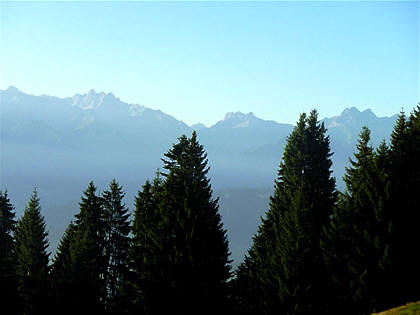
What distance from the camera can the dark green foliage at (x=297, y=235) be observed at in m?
30.9

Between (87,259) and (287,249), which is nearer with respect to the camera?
(287,249)

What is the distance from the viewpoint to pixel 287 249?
31172 mm

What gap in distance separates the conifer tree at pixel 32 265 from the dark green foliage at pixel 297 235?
20.2 m

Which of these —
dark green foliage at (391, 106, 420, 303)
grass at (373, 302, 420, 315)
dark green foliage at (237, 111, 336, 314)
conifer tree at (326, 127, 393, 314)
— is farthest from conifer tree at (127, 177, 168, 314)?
dark green foliage at (391, 106, 420, 303)

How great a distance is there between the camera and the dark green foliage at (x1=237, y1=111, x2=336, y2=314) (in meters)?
30.9

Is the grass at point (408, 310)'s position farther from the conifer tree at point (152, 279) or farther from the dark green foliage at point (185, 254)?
the conifer tree at point (152, 279)

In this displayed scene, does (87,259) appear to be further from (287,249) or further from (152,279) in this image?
(287,249)

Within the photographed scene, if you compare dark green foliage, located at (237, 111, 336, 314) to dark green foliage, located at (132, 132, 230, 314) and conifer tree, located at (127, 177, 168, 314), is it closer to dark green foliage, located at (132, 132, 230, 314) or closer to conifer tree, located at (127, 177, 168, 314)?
dark green foliage, located at (132, 132, 230, 314)

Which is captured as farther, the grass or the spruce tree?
the spruce tree

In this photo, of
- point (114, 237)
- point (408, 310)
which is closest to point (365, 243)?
point (408, 310)

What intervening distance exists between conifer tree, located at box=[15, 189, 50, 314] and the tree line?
0.18 meters

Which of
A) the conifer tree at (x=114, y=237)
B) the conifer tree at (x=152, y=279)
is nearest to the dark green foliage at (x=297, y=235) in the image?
the conifer tree at (x=152, y=279)

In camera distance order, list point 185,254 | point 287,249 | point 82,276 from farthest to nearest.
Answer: point 82,276 < point 287,249 < point 185,254

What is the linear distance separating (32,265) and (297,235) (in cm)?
2921
